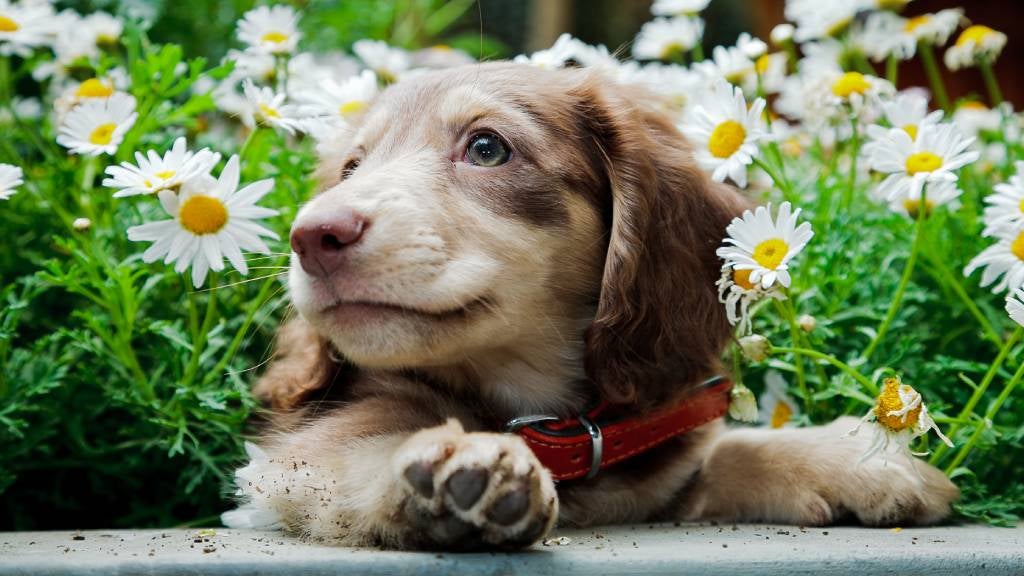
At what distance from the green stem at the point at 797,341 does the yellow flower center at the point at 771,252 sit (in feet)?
0.84

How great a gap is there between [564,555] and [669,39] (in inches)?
101

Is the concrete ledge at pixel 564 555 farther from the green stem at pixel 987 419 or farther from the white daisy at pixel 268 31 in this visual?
the white daisy at pixel 268 31

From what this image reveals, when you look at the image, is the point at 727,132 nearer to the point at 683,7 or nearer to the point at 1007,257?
the point at 1007,257

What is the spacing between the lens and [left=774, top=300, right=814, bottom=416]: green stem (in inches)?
101

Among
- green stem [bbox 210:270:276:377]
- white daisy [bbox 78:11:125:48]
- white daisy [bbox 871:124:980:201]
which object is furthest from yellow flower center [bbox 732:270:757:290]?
white daisy [bbox 78:11:125:48]

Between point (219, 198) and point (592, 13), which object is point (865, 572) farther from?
point (592, 13)

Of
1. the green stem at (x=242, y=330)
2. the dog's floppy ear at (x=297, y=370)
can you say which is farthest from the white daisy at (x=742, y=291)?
the green stem at (x=242, y=330)

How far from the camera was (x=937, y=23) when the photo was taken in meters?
3.66

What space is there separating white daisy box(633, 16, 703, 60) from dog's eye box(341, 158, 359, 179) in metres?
1.51

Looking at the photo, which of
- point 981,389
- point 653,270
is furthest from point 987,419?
point 653,270

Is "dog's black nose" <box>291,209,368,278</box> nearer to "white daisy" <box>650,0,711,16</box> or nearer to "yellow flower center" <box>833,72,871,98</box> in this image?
"yellow flower center" <box>833,72,871,98</box>

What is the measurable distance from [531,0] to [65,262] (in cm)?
714

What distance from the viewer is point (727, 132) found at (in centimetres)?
277

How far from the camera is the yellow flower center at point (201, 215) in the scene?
8.26 feet
